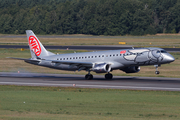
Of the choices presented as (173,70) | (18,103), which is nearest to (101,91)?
(18,103)

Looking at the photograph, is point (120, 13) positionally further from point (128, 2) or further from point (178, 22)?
point (178, 22)

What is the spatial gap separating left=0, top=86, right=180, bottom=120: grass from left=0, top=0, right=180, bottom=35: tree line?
5079 inches

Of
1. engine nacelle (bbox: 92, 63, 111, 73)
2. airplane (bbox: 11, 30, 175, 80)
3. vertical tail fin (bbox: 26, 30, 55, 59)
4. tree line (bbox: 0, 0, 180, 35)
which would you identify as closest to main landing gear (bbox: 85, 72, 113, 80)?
airplane (bbox: 11, 30, 175, 80)

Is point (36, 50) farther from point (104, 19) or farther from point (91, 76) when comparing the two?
point (104, 19)

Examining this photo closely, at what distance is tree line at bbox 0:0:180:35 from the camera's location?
161000mm

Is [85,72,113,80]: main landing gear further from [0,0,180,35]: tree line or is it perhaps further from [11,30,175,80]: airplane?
[0,0,180,35]: tree line

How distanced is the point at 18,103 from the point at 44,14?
165 metres

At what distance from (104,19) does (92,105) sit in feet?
472

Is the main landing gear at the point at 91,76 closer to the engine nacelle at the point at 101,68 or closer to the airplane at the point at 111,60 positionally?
the airplane at the point at 111,60

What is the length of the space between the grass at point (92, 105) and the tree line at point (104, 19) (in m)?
129

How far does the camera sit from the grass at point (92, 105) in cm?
2044

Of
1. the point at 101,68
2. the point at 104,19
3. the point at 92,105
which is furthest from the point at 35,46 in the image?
the point at 104,19

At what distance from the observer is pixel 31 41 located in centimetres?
4825

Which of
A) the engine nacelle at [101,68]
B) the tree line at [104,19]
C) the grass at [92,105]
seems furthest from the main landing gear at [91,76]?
the tree line at [104,19]
